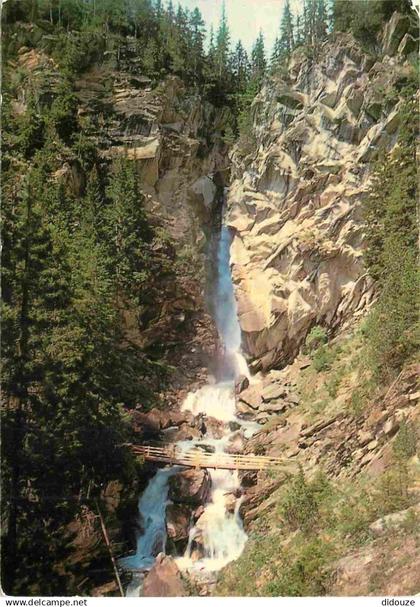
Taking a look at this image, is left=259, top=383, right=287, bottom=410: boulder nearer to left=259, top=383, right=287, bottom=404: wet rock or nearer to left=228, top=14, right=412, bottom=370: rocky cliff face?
left=259, top=383, right=287, bottom=404: wet rock

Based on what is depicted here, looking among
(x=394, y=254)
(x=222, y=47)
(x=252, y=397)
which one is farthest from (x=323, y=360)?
(x=222, y=47)

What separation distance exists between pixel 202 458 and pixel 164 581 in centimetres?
342

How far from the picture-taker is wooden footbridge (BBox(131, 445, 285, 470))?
40.9ft

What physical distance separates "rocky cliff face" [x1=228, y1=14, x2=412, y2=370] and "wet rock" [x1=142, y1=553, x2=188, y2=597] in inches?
279

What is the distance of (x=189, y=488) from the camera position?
1290 cm

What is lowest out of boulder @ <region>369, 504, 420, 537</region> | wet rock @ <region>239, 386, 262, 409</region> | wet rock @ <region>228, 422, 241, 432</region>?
boulder @ <region>369, 504, 420, 537</region>

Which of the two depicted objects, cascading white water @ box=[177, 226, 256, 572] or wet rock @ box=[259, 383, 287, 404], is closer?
cascading white water @ box=[177, 226, 256, 572]

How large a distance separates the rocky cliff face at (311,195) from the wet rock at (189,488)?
15.4ft

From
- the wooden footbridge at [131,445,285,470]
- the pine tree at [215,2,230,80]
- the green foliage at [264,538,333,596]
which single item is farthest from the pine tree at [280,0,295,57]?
the green foliage at [264,538,333,596]

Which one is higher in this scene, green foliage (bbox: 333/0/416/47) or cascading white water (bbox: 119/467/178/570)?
green foliage (bbox: 333/0/416/47)

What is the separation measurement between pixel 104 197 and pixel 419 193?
9.24 m

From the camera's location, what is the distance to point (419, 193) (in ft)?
39.3

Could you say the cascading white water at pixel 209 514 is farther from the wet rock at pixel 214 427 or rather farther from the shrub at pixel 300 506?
the shrub at pixel 300 506

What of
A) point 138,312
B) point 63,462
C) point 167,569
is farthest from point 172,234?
point 167,569
